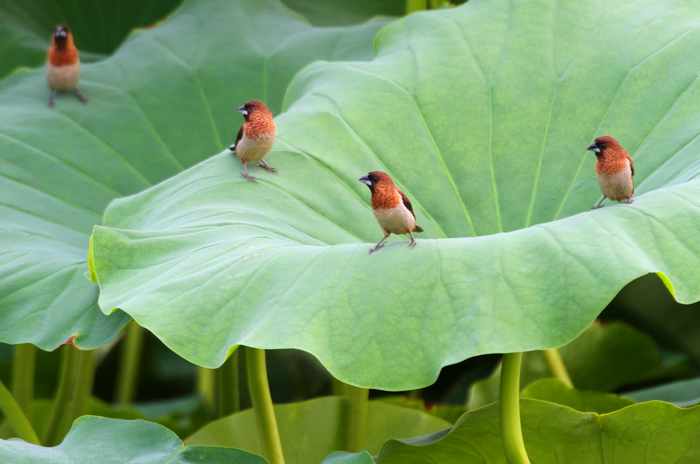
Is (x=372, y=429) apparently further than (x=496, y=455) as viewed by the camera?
Yes

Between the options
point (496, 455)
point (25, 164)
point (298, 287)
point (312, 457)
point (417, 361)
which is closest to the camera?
point (417, 361)

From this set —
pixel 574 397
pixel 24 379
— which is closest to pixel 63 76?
pixel 24 379

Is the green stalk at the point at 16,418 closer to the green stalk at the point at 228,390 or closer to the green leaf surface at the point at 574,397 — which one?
the green stalk at the point at 228,390

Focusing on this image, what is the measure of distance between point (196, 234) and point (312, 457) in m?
0.72

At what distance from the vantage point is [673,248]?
188 cm

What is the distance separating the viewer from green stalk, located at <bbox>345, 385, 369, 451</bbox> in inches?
104

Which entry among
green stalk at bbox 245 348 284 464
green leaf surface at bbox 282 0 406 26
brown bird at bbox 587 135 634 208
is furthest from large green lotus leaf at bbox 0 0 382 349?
brown bird at bbox 587 135 634 208

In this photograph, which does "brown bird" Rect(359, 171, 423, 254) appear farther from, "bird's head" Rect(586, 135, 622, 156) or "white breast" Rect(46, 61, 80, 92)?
"white breast" Rect(46, 61, 80, 92)

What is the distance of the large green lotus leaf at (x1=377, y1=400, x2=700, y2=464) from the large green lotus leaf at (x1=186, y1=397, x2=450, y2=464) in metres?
0.42

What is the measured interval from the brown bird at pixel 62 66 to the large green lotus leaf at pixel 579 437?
159 cm

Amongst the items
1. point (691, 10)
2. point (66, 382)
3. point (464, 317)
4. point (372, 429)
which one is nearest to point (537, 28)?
point (691, 10)

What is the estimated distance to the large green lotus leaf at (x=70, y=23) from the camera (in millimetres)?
3906

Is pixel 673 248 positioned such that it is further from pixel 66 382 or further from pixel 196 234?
pixel 66 382

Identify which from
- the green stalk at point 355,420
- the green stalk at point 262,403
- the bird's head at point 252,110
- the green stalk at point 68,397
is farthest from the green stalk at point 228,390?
the bird's head at point 252,110
